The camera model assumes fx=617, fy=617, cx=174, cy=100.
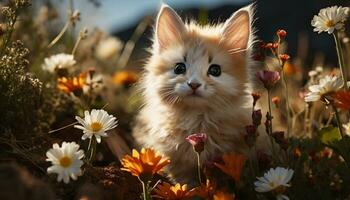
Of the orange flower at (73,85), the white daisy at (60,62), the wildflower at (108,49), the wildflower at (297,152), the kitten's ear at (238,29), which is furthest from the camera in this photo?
the wildflower at (108,49)

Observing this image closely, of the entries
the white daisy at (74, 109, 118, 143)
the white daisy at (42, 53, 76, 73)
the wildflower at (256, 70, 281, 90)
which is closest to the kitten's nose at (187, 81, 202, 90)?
the wildflower at (256, 70, 281, 90)

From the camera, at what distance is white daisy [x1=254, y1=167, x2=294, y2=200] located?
86.9 inches

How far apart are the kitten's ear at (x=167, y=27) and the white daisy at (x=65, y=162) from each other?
113cm

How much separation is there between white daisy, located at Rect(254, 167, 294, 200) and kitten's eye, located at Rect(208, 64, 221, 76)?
0.73 m

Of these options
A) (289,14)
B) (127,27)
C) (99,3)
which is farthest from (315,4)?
(99,3)

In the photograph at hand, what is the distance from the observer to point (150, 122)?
3057 mm

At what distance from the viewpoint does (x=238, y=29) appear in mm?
3035

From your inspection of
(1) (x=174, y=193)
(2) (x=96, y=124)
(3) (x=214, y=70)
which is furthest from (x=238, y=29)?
(1) (x=174, y=193)

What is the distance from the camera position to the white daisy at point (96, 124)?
230cm

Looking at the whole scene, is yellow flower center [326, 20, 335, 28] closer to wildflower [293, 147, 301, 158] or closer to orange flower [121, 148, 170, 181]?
wildflower [293, 147, 301, 158]

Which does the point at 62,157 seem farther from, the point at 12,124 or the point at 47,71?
the point at 47,71

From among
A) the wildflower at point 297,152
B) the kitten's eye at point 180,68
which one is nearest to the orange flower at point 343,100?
the wildflower at point 297,152

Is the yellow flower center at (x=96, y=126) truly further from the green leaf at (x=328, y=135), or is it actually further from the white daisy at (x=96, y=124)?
the green leaf at (x=328, y=135)

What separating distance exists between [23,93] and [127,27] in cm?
715
